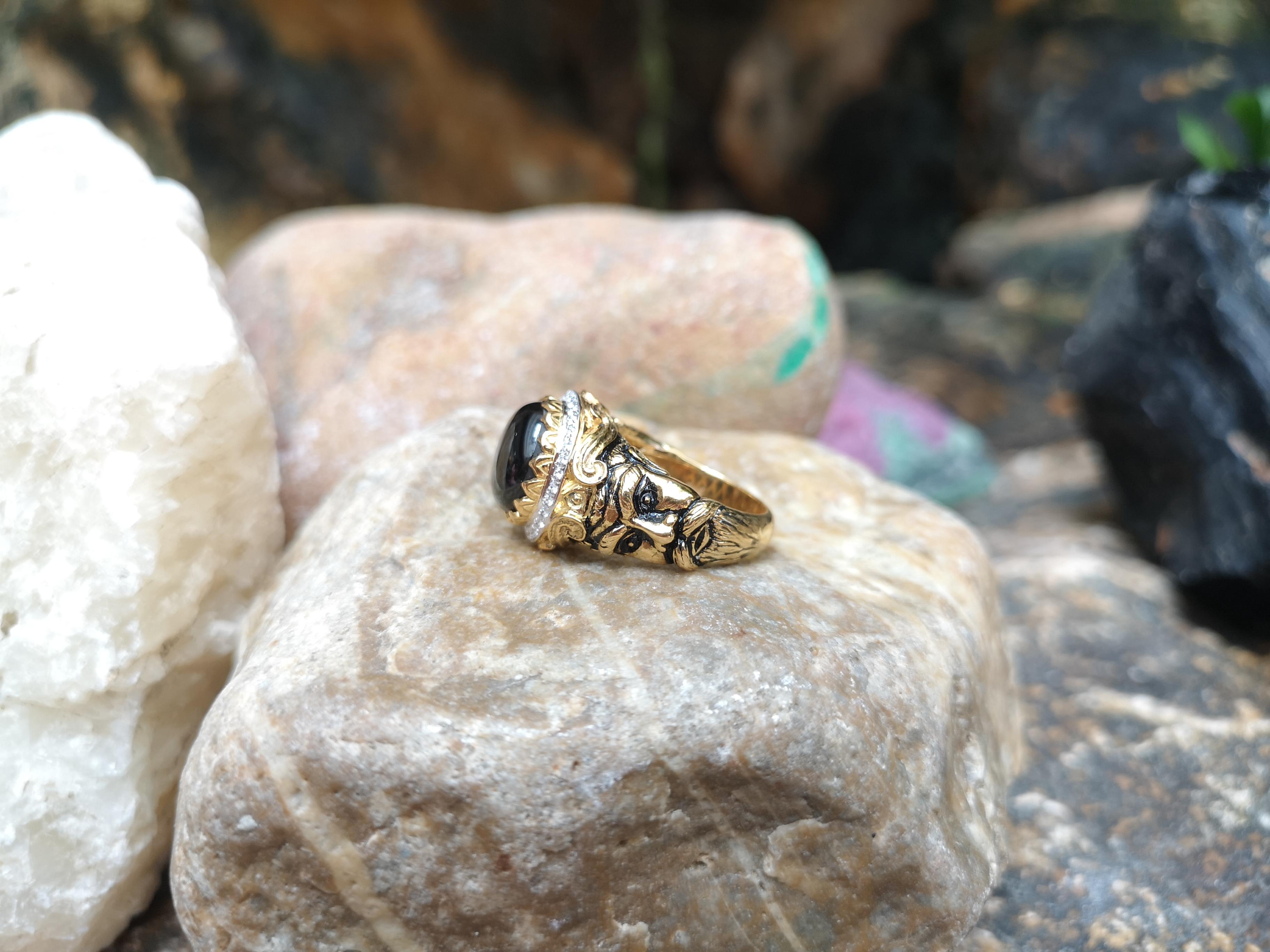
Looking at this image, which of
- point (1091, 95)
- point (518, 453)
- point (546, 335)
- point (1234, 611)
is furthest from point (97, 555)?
point (1091, 95)

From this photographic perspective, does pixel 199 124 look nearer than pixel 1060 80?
Yes

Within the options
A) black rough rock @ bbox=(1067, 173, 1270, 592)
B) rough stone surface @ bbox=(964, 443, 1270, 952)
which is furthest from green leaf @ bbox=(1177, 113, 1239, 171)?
rough stone surface @ bbox=(964, 443, 1270, 952)

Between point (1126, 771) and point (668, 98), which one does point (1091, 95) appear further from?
point (1126, 771)

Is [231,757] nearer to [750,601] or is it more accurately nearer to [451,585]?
[451,585]

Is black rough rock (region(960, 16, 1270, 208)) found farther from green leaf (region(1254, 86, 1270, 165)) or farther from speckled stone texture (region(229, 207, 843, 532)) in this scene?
speckled stone texture (region(229, 207, 843, 532))

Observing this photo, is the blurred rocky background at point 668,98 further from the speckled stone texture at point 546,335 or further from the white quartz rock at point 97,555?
the white quartz rock at point 97,555

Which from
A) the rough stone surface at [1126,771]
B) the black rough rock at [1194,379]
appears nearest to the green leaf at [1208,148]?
the black rough rock at [1194,379]

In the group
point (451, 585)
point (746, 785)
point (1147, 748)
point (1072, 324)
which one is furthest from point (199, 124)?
point (1072, 324)

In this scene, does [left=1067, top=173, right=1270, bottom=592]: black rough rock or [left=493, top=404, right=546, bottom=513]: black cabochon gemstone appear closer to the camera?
[left=493, top=404, right=546, bottom=513]: black cabochon gemstone
